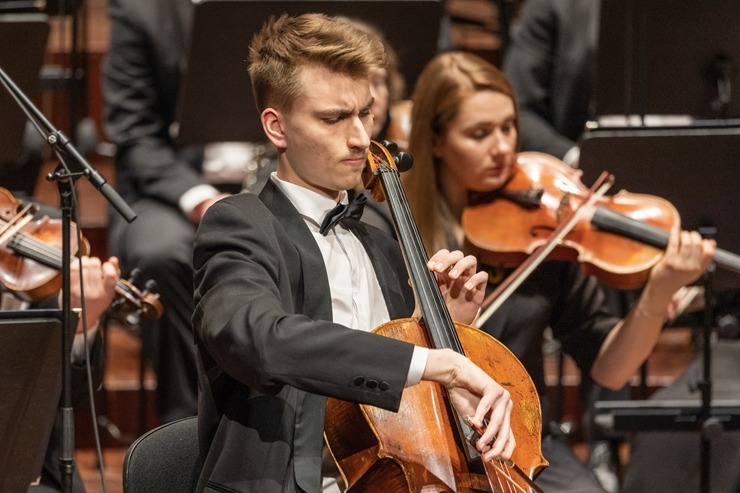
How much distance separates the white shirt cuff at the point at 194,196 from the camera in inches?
148

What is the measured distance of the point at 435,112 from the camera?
293 centimetres

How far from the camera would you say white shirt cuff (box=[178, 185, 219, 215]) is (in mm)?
3760

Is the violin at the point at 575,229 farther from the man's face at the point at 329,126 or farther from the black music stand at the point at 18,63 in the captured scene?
the black music stand at the point at 18,63

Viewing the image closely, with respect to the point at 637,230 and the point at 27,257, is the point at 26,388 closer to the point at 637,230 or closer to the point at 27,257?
the point at 27,257

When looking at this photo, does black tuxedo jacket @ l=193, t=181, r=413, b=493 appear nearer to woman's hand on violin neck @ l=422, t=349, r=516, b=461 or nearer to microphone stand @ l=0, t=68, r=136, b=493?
woman's hand on violin neck @ l=422, t=349, r=516, b=461

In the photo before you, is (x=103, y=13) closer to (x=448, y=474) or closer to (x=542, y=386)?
(x=542, y=386)

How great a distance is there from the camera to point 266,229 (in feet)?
6.24

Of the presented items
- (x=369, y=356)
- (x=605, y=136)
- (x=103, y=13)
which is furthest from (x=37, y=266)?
(x=103, y=13)

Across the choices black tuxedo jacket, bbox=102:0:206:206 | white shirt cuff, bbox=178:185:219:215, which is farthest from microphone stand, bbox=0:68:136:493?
black tuxedo jacket, bbox=102:0:206:206

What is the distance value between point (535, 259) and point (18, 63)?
1.59m

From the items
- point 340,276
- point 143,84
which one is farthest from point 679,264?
point 143,84

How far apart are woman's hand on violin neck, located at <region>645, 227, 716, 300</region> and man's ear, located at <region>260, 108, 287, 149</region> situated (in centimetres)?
115

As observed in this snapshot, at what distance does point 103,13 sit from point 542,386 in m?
3.71

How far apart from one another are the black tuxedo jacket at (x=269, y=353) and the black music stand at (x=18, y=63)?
58.1 inches
